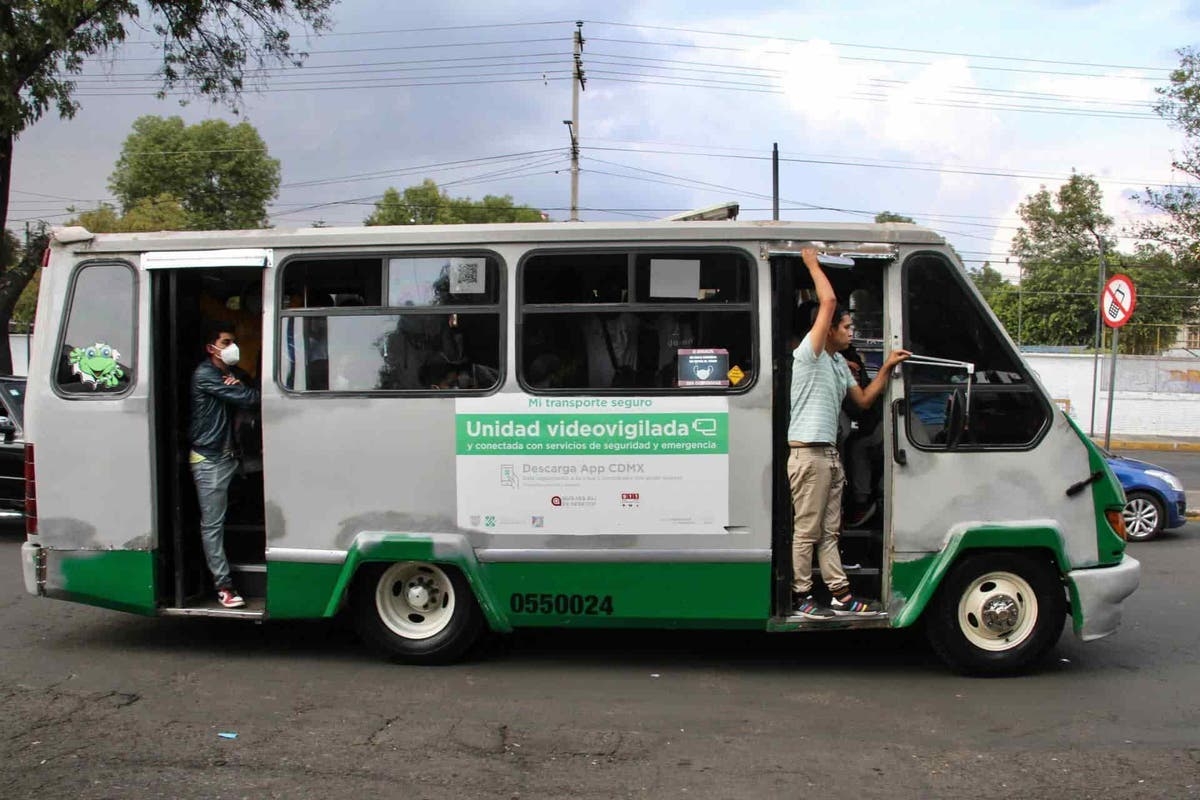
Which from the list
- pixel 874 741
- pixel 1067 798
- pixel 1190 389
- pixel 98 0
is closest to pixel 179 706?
pixel 874 741

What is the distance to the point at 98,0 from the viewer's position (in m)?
15.2

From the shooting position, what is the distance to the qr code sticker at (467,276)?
5723mm

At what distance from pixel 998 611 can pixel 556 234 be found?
3253 millimetres

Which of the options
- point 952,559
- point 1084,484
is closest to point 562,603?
point 952,559

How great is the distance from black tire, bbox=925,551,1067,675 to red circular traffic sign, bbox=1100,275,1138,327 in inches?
358

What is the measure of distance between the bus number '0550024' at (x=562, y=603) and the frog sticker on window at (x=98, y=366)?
2.70 meters

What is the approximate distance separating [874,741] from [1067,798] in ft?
2.90

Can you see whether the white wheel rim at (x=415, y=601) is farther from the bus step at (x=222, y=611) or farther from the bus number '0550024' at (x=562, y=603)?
the bus step at (x=222, y=611)

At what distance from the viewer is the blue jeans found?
6.09 m

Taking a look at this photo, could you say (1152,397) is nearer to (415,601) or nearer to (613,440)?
(613,440)

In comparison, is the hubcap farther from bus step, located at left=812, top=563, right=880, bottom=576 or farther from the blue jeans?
the blue jeans

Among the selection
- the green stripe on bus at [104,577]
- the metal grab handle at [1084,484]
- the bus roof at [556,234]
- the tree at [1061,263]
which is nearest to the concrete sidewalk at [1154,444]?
the metal grab handle at [1084,484]

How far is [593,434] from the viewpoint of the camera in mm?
5613

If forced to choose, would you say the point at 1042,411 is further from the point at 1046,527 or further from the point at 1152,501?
the point at 1152,501
